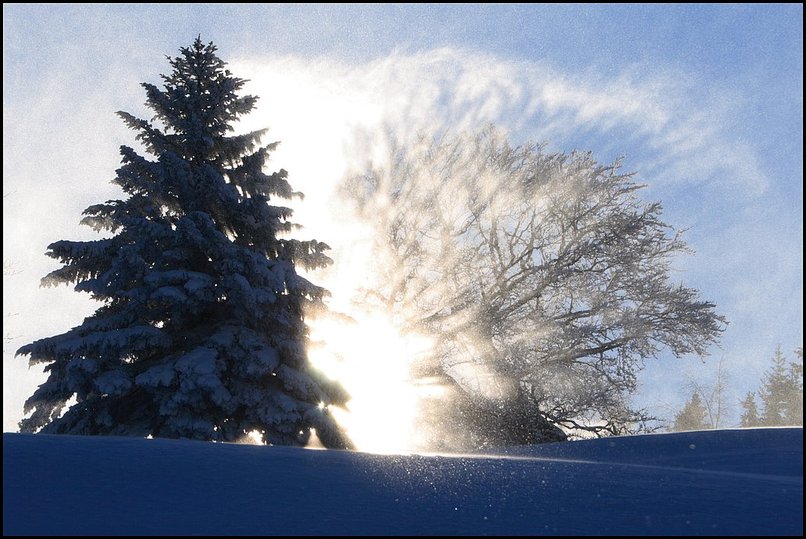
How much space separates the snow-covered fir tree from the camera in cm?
928

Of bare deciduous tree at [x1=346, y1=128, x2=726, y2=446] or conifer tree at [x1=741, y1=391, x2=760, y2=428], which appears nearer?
bare deciduous tree at [x1=346, y1=128, x2=726, y2=446]

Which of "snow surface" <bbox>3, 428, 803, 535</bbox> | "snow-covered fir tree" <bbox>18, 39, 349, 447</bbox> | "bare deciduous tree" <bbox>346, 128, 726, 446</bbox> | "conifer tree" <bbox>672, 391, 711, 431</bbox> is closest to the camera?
"snow surface" <bbox>3, 428, 803, 535</bbox>

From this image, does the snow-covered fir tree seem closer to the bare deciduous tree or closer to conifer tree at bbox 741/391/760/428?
the bare deciduous tree

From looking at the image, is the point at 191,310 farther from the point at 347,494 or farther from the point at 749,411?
the point at 749,411

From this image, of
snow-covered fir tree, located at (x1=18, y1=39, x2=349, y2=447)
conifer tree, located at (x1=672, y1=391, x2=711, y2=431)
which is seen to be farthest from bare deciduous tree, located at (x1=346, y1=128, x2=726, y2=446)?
conifer tree, located at (x1=672, y1=391, x2=711, y2=431)

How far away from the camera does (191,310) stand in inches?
387

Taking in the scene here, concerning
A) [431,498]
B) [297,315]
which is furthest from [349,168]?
[431,498]

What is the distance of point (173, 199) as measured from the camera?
11.2 meters

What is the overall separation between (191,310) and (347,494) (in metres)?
6.47

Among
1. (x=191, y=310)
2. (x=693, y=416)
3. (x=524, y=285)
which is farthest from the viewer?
(x=693, y=416)

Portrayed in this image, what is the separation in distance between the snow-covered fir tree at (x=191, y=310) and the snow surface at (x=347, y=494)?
396cm

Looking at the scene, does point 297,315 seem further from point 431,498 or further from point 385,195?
point 385,195

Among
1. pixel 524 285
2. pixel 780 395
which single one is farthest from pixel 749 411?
pixel 524 285

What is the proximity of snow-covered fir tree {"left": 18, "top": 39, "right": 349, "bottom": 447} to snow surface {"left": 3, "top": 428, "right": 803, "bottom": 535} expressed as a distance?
3.96 m
